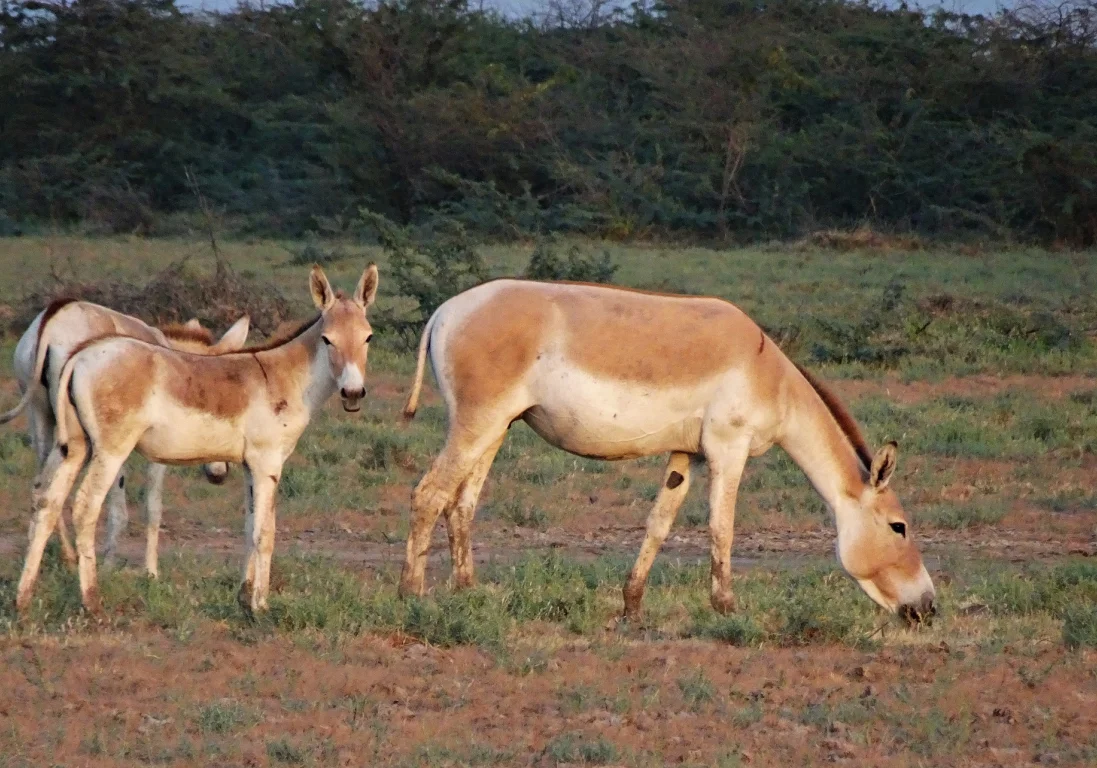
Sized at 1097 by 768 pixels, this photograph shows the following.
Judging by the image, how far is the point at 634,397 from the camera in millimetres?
7828

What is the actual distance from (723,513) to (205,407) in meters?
2.61

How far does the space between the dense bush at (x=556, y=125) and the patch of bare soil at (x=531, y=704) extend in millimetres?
21493

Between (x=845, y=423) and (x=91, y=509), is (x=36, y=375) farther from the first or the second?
(x=845, y=423)

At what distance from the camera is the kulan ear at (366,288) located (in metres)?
7.84

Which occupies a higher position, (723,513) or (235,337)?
(235,337)

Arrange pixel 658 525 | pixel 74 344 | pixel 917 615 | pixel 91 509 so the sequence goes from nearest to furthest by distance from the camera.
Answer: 1. pixel 91 509
2. pixel 917 615
3. pixel 658 525
4. pixel 74 344

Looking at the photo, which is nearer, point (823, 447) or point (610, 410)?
point (610, 410)

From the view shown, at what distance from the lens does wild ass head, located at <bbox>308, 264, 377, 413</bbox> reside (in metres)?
7.45

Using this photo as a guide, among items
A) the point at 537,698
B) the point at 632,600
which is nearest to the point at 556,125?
the point at 632,600

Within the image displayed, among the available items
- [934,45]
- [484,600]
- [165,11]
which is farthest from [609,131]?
[484,600]

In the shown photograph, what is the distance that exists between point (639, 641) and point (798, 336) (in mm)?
10253

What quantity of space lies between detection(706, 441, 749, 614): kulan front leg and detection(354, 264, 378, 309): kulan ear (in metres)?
1.90

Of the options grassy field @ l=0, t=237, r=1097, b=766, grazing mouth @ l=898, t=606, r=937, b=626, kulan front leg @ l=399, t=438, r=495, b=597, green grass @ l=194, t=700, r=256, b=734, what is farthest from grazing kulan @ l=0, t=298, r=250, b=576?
grazing mouth @ l=898, t=606, r=937, b=626

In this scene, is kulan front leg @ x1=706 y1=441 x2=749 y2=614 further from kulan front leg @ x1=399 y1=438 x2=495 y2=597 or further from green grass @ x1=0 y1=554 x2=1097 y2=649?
kulan front leg @ x1=399 y1=438 x2=495 y2=597
